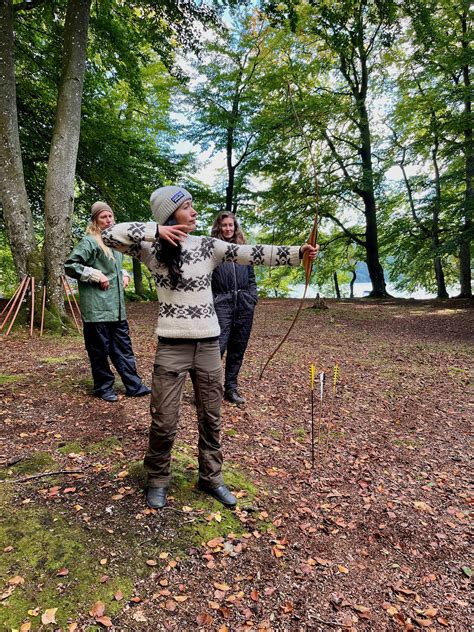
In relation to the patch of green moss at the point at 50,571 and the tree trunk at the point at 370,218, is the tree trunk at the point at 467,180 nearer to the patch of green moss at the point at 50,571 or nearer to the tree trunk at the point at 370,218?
the tree trunk at the point at 370,218

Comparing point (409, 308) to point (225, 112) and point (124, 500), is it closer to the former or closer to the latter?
point (225, 112)

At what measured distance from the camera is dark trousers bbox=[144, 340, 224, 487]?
7.70ft

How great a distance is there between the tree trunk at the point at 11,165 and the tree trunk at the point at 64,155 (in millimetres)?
402

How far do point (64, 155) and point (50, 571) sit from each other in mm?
6549

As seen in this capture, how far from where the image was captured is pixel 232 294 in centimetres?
407

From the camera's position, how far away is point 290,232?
1598cm

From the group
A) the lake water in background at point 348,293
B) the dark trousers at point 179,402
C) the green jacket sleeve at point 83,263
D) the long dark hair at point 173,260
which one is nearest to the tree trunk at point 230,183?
the lake water in background at point 348,293

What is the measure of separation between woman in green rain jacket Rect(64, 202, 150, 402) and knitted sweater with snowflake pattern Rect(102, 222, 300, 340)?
1609 millimetres

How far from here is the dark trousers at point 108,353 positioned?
3.93 m

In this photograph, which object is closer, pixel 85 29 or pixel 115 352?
pixel 115 352

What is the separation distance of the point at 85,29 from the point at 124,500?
7.79 metres

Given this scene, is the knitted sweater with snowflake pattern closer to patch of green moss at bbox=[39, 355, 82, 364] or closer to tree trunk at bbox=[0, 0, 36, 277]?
patch of green moss at bbox=[39, 355, 82, 364]

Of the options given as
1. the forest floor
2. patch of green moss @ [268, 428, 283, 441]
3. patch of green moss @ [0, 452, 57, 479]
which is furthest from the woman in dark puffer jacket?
patch of green moss @ [0, 452, 57, 479]

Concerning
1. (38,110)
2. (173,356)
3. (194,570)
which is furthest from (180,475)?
(38,110)
